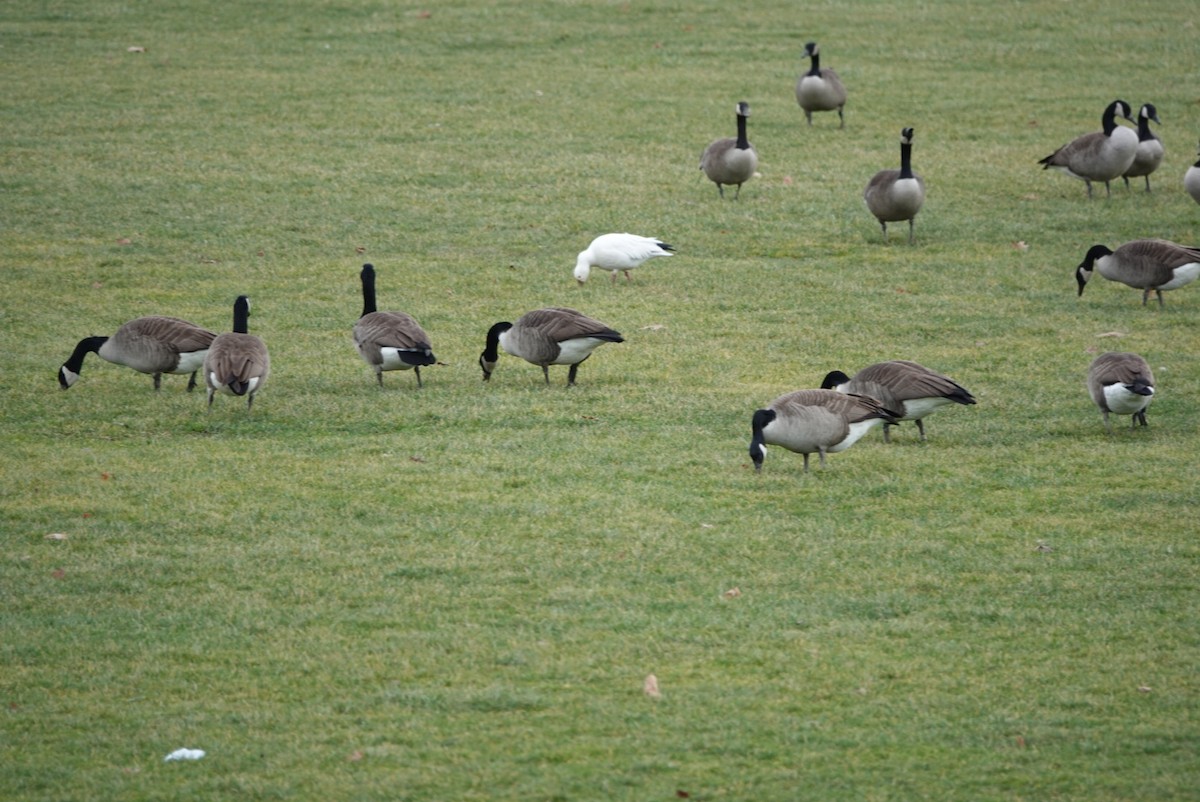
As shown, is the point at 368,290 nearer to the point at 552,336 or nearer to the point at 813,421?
the point at 552,336

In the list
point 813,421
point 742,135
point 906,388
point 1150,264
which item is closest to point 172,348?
point 813,421

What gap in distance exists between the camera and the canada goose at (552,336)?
13930 millimetres

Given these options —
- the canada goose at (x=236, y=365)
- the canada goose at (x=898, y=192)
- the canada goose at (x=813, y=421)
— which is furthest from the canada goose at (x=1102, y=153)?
the canada goose at (x=236, y=365)

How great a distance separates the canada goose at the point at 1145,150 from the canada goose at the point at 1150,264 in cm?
569

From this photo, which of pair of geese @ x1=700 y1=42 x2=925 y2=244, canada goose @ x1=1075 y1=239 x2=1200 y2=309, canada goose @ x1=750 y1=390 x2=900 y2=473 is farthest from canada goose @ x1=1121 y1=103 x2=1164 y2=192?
canada goose @ x1=750 y1=390 x2=900 y2=473

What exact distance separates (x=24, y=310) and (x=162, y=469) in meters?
6.64

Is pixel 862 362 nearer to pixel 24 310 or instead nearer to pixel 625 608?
pixel 625 608

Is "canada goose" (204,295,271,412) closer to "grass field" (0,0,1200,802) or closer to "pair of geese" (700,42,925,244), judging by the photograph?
"grass field" (0,0,1200,802)

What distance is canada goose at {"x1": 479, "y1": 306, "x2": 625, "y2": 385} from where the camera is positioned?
548 inches

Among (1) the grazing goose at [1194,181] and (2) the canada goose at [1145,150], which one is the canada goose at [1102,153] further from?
(1) the grazing goose at [1194,181]

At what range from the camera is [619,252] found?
18266 millimetres

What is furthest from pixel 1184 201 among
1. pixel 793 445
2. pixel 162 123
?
pixel 162 123

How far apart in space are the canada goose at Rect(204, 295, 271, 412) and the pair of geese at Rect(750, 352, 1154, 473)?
4.80 m

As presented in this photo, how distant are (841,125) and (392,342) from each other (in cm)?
1540
